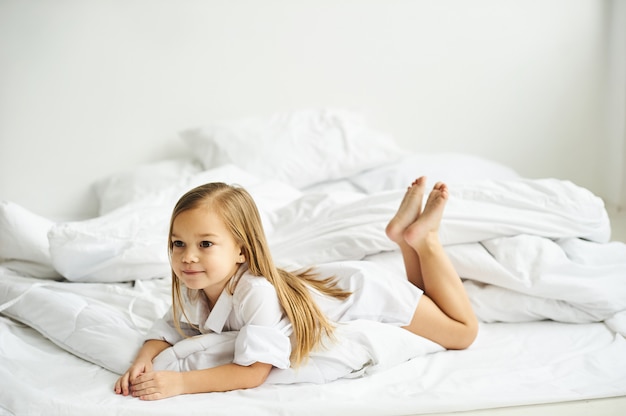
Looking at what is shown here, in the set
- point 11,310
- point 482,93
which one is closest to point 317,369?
point 11,310

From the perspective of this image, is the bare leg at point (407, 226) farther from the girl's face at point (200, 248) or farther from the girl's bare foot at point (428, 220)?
the girl's face at point (200, 248)

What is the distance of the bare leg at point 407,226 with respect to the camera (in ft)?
5.67

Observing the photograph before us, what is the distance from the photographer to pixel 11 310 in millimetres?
1805

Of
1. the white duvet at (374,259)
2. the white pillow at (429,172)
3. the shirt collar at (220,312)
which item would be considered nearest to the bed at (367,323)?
the white duvet at (374,259)

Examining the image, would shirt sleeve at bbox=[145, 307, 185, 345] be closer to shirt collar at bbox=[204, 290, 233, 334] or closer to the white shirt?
the white shirt

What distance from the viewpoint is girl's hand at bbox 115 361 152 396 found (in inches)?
56.5

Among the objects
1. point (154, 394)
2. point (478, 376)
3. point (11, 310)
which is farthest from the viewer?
point (11, 310)

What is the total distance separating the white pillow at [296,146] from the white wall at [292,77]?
222 mm

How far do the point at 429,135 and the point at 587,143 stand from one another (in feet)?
2.29

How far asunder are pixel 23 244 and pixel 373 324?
3.52 feet

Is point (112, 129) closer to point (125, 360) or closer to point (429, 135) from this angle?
point (429, 135)

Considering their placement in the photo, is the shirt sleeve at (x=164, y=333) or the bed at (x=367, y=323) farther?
the shirt sleeve at (x=164, y=333)

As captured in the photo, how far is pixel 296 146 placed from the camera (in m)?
2.77

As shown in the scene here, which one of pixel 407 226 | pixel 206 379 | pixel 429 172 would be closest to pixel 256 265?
pixel 206 379
